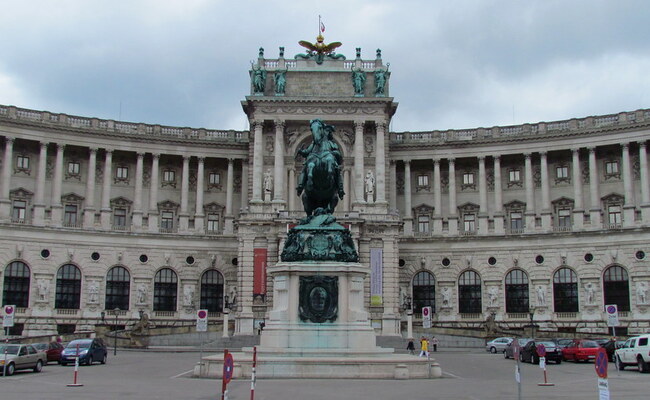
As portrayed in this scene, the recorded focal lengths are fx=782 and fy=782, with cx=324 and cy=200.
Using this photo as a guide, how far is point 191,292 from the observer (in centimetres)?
7800

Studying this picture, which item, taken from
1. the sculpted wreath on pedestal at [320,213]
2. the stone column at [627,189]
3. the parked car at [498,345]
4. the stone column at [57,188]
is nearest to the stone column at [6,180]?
the stone column at [57,188]

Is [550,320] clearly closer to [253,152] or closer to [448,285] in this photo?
[448,285]

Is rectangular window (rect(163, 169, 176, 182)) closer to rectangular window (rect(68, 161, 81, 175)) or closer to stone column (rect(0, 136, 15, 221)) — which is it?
rectangular window (rect(68, 161, 81, 175))

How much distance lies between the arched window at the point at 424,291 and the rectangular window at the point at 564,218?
1379 centimetres

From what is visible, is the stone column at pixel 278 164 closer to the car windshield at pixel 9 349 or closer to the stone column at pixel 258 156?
the stone column at pixel 258 156

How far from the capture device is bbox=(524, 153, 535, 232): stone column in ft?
255

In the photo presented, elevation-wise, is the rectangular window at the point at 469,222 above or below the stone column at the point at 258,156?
below

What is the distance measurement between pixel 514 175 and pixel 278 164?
2455cm

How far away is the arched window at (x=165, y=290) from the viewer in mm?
77188

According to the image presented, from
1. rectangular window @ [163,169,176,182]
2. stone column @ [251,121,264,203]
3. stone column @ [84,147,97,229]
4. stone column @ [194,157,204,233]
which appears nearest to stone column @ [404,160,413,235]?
stone column @ [251,121,264,203]

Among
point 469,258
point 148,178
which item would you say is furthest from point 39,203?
point 469,258

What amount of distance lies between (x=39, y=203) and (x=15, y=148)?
20.4ft

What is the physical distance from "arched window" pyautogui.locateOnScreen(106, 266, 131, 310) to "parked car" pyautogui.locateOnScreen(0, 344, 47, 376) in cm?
3664

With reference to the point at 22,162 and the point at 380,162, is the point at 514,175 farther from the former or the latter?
the point at 22,162
